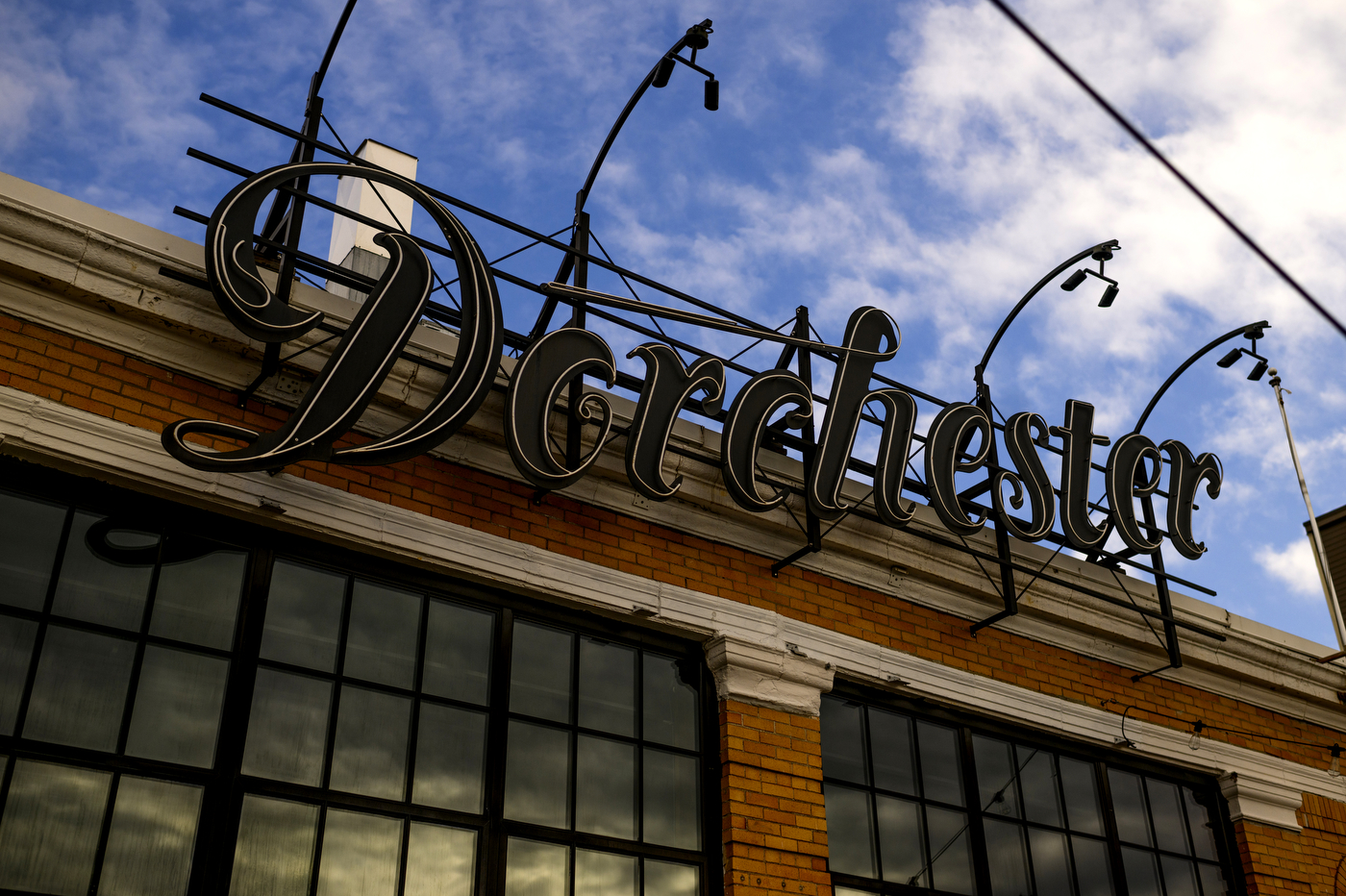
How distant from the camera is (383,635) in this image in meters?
6.96

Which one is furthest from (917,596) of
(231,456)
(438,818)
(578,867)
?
(231,456)

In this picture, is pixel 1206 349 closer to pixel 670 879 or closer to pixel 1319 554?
pixel 1319 554

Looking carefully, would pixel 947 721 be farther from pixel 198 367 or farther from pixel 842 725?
pixel 198 367

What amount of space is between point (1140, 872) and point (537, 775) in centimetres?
499

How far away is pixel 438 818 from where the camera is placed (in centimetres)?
662

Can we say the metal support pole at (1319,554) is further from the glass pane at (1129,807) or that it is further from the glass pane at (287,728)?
the glass pane at (287,728)

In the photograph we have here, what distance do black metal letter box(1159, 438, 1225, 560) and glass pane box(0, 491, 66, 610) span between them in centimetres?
820

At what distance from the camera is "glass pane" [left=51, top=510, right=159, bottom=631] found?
614 centimetres

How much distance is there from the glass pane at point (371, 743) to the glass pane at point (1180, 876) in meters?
6.10

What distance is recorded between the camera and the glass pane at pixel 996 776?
8.80 meters

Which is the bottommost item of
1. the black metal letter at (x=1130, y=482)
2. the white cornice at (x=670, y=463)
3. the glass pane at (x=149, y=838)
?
the glass pane at (x=149, y=838)

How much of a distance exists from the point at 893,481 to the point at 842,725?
1682 mm

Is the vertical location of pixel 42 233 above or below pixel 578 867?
above

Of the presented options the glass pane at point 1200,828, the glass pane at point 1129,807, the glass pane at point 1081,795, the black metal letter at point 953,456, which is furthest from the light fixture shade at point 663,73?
the glass pane at point 1200,828
